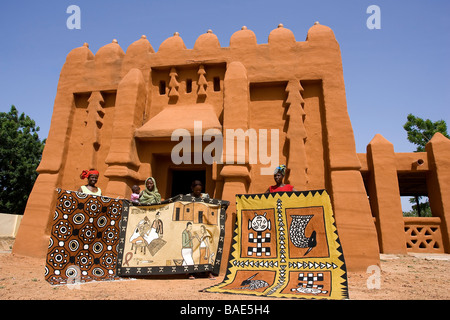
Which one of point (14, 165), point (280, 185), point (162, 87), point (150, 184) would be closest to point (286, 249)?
point (280, 185)

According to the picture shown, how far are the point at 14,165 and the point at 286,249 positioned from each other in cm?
1911

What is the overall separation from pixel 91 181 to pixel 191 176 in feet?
14.4

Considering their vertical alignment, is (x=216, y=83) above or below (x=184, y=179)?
above

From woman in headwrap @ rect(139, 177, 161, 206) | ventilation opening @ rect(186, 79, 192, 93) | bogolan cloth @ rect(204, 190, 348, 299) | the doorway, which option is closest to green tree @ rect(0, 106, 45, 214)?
the doorway

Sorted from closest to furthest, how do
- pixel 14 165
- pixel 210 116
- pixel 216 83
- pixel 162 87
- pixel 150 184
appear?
1. pixel 150 184
2. pixel 210 116
3. pixel 216 83
4. pixel 162 87
5. pixel 14 165

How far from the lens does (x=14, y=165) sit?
17.2 metres

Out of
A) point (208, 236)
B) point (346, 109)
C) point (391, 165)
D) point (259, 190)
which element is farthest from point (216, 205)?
point (391, 165)

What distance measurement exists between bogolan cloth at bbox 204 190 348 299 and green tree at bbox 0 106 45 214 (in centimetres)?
1763

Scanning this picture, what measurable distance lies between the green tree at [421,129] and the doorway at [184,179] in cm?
1605

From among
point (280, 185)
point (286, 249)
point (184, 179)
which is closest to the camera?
point (286, 249)

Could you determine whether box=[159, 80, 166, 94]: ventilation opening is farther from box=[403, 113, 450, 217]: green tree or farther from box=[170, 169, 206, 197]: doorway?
box=[403, 113, 450, 217]: green tree

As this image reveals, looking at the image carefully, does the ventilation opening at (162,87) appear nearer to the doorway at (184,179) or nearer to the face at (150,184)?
the doorway at (184,179)

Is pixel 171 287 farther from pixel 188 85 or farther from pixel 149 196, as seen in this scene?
pixel 188 85

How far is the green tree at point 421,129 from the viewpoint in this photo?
17891mm
